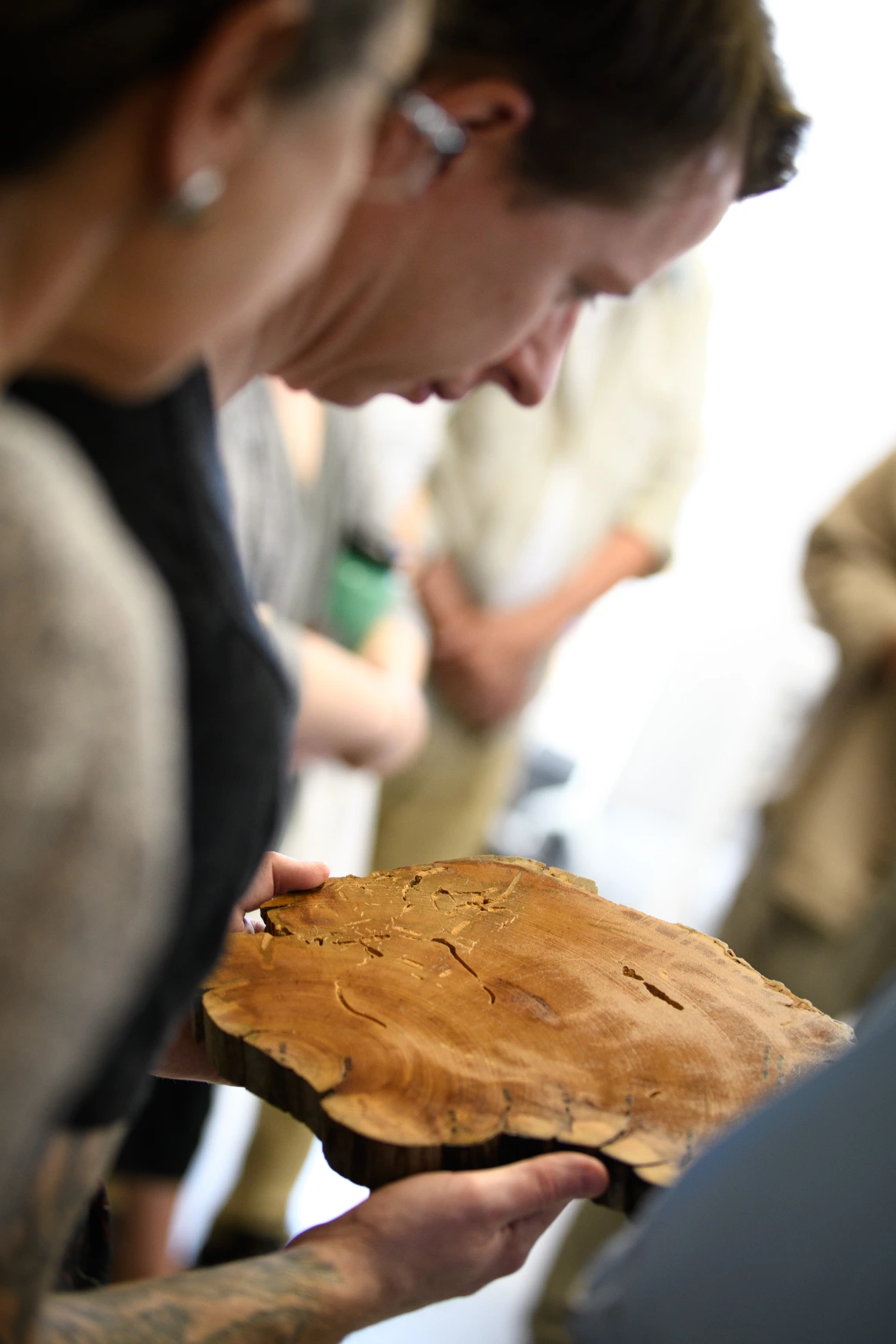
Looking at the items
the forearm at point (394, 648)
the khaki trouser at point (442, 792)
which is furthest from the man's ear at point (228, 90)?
the khaki trouser at point (442, 792)

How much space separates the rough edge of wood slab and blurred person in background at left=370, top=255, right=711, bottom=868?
86cm

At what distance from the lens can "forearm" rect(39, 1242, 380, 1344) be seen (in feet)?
1.65

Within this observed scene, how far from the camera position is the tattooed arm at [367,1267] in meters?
0.52

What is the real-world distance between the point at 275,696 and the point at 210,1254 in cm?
128

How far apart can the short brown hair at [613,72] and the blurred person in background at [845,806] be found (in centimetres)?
99

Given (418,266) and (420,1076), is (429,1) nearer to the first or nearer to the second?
(418,266)

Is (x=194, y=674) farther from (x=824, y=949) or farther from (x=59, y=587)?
(x=824, y=949)

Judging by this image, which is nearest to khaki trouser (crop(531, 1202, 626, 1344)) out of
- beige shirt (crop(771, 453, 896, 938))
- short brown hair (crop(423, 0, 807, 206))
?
beige shirt (crop(771, 453, 896, 938))

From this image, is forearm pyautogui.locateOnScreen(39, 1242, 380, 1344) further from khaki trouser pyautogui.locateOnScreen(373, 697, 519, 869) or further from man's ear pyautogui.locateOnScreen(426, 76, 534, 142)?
khaki trouser pyautogui.locateOnScreen(373, 697, 519, 869)

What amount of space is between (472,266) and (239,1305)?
1.61 ft

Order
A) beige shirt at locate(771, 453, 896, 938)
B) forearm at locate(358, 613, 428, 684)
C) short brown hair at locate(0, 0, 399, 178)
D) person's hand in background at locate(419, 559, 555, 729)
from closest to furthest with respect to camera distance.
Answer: short brown hair at locate(0, 0, 399, 178)
forearm at locate(358, 613, 428, 684)
beige shirt at locate(771, 453, 896, 938)
person's hand in background at locate(419, 559, 555, 729)

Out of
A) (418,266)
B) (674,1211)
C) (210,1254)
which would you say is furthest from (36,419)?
(210,1254)

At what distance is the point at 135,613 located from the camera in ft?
1.16

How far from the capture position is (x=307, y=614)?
1.11 metres
